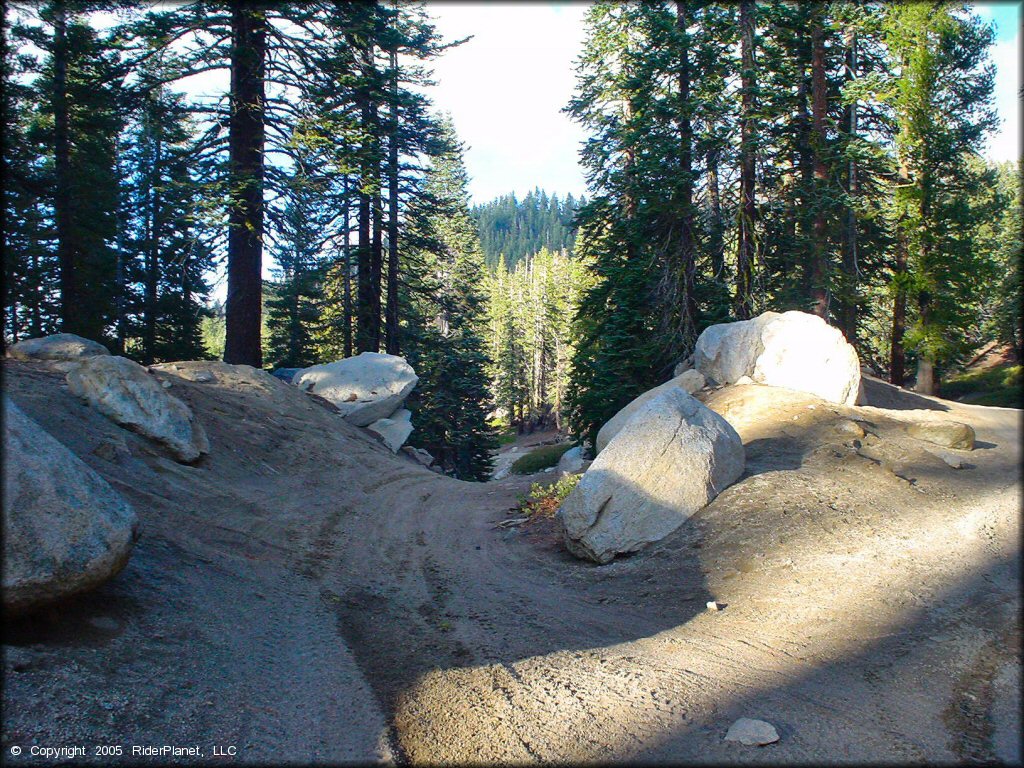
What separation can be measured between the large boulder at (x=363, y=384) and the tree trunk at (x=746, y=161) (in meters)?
11.1

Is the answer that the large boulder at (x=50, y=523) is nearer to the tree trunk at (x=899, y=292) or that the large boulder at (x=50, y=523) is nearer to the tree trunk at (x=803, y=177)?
the tree trunk at (x=803, y=177)

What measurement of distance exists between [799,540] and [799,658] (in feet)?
9.50

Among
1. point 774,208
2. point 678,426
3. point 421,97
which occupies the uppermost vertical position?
point 421,97

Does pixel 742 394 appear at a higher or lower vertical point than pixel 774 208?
lower

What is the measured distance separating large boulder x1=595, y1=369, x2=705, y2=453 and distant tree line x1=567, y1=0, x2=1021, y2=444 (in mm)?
2142

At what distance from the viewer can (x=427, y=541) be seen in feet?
32.4

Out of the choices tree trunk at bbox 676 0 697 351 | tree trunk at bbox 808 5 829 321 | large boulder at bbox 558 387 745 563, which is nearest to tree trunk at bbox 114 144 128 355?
tree trunk at bbox 676 0 697 351

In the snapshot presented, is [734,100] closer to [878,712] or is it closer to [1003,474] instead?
Result: [1003,474]

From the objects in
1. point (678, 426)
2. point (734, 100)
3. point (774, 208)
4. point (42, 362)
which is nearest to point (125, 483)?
point (42, 362)

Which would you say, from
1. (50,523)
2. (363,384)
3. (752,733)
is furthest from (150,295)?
(752,733)

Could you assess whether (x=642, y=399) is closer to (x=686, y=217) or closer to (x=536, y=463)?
(x=686, y=217)

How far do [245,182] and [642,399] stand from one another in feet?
36.6

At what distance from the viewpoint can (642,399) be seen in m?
15.9

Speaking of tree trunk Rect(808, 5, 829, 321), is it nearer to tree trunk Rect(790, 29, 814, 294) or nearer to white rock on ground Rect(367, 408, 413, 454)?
tree trunk Rect(790, 29, 814, 294)
